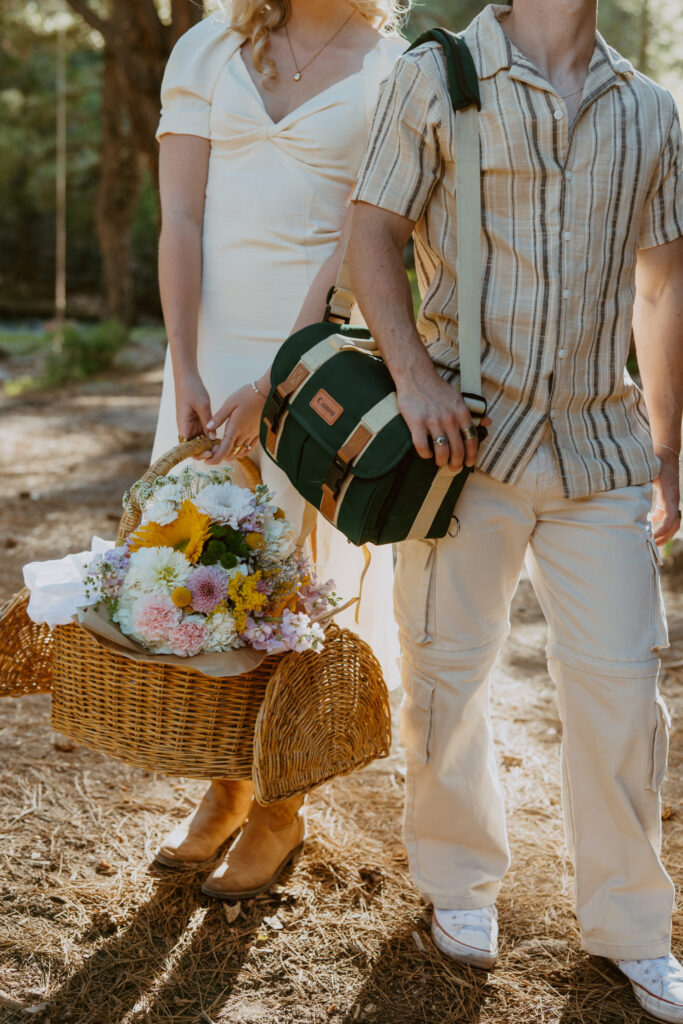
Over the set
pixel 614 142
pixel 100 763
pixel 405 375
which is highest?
pixel 614 142

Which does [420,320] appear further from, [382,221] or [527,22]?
[527,22]

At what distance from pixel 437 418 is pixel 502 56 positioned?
2.34 ft

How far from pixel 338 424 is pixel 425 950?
1232 mm

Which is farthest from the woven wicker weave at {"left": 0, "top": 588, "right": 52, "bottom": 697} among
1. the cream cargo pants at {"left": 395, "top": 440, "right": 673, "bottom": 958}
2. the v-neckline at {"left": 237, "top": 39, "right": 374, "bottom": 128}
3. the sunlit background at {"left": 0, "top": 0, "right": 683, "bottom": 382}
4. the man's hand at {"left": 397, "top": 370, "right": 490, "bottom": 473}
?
the sunlit background at {"left": 0, "top": 0, "right": 683, "bottom": 382}

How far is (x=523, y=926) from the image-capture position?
99.0 inches

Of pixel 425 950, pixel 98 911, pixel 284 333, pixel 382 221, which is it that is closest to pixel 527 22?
pixel 382 221

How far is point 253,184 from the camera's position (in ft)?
7.79

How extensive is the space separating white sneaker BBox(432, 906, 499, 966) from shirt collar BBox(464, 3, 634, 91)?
1.75 meters

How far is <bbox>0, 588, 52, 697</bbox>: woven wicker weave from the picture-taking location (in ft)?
7.63

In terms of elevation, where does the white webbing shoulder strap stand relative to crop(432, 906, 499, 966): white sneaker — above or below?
above

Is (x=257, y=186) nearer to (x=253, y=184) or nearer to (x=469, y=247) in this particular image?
(x=253, y=184)

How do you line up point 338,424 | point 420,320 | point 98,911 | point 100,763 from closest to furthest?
point 338,424 < point 420,320 < point 98,911 < point 100,763

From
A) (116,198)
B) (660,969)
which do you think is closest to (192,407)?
(660,969)

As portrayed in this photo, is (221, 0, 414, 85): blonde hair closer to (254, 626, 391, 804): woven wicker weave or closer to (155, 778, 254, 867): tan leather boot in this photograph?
(254, 626, 391, 804): woven wicker weave
